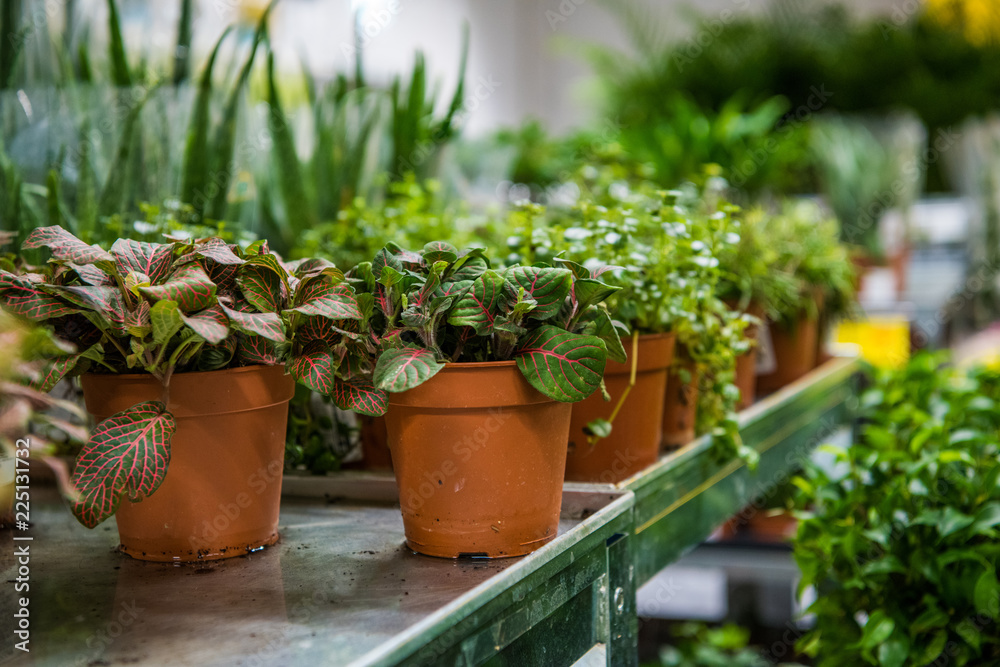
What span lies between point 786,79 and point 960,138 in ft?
3.04

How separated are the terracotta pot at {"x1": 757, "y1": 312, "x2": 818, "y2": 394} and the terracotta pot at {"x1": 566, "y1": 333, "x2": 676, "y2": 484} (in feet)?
2.52

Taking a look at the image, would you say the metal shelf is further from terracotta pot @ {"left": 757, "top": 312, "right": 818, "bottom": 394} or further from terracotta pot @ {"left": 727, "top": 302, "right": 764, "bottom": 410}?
terracotta pot @ {"left": 757, "top": 312, "right": 818, "bottom": 394}

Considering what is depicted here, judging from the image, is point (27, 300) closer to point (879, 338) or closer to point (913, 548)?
point (913, 548)

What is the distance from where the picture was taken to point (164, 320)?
28.0 inches

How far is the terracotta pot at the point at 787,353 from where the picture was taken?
178 cm

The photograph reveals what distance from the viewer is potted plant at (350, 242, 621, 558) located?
768 millimetres

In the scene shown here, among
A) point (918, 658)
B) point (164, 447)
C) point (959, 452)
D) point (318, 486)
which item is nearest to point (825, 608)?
point (918, 658)

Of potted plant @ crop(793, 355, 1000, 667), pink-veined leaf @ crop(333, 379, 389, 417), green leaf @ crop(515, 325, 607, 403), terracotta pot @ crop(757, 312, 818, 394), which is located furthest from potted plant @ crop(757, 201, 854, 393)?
pink-veined leaf @ crop(333, 379, 389, 417)

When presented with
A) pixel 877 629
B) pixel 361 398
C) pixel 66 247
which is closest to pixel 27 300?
pixel 66 247

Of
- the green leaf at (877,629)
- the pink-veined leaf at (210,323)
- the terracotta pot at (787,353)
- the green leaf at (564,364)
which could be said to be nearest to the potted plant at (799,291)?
the terracotta pot at (787,353)

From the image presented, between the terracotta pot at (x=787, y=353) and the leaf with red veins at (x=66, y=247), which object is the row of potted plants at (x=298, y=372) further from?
the terracotta pot at (x=787, y=353)

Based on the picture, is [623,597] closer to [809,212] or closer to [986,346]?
[809,212]

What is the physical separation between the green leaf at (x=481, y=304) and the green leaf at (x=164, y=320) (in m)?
0.23

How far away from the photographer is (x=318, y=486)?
1062 millimetres
